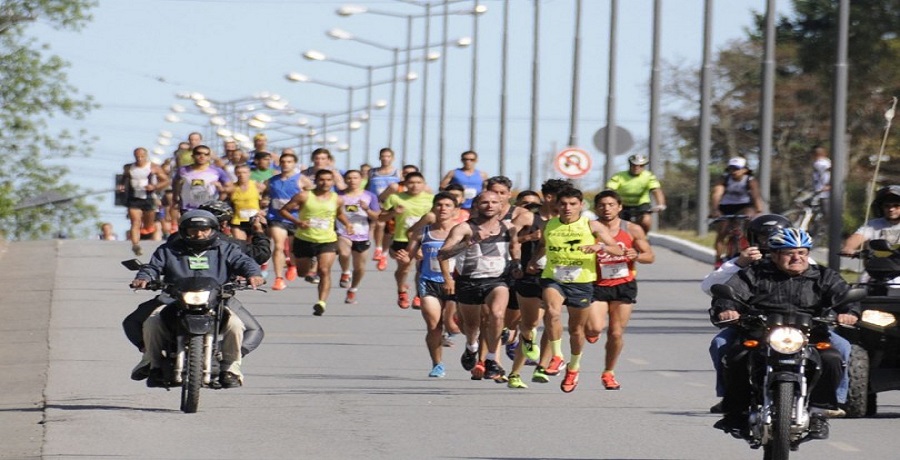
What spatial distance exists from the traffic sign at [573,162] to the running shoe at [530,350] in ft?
74.3

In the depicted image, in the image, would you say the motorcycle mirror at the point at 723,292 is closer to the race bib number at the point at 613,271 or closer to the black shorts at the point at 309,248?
the race bib number at the point at 613,271

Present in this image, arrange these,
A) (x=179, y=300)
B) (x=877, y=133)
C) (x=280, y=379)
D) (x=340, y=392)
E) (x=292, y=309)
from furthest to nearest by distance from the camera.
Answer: (x=877, y=133), (x=292, y=309), (x=280, y=379), (x=340, y=392), (x=179, y=300)

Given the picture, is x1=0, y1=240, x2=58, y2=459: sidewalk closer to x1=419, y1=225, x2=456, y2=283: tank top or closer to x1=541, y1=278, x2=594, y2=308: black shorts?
x1=419, y1=225, x2=456, y2=283: tank top

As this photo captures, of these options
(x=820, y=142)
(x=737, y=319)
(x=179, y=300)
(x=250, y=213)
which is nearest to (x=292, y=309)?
(x=250, y=213)

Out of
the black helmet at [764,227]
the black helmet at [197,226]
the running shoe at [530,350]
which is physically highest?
the black helmet at [764,227]

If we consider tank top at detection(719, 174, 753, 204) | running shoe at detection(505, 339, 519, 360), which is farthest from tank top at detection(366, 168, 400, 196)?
running shoe at detection(505, 339, 519, 360)

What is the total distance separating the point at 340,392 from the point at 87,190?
6709 cm

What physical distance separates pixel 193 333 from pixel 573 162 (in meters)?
27.2

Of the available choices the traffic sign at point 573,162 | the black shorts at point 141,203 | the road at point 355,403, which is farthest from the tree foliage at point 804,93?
the road at point 355,403

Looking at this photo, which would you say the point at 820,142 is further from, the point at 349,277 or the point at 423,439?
the point at 423,439

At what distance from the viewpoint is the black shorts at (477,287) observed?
717 inches

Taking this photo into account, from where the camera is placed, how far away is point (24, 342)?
21812 millimetres

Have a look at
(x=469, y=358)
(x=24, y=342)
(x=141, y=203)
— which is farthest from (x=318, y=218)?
(x=141, y=203)

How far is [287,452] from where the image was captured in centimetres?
1316
